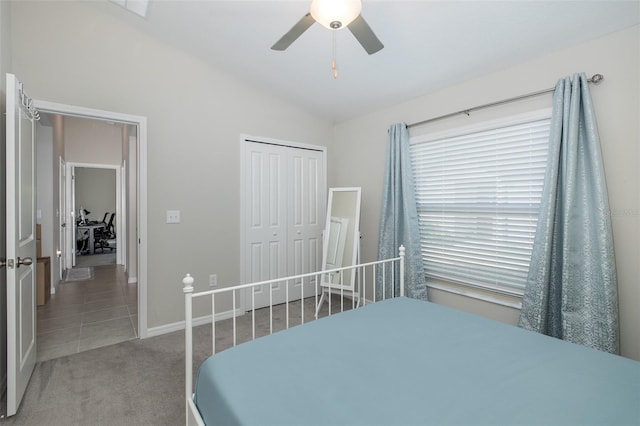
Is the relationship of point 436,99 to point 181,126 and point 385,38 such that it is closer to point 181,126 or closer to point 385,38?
point 385,38

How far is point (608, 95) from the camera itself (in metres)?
1.99

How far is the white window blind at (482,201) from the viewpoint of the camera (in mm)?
2371

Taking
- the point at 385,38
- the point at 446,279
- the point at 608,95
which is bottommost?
the point at 446,279

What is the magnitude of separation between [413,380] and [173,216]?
2.61 meters

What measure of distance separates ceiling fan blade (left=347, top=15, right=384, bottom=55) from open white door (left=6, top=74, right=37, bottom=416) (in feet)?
6.26

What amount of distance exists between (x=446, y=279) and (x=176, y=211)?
8.75ft

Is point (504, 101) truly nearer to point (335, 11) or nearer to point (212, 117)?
point (335, 11)

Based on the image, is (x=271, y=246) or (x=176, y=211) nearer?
(x=176, y=211)

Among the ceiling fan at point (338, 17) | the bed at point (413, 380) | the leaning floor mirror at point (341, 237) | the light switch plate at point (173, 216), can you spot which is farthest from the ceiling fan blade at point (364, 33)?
the light switch plate at point (173, 216)

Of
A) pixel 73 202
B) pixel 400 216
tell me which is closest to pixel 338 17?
pixel 400 216

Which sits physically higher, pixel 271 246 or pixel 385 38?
pixel 385 38

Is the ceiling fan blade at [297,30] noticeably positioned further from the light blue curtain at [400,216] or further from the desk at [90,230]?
the desk at [90,230]

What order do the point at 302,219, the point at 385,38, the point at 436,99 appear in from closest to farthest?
the point at 385,38 → the point at 436,99 → the point at 302,219

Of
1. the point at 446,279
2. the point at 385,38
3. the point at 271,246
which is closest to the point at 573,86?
the point at 385,38
